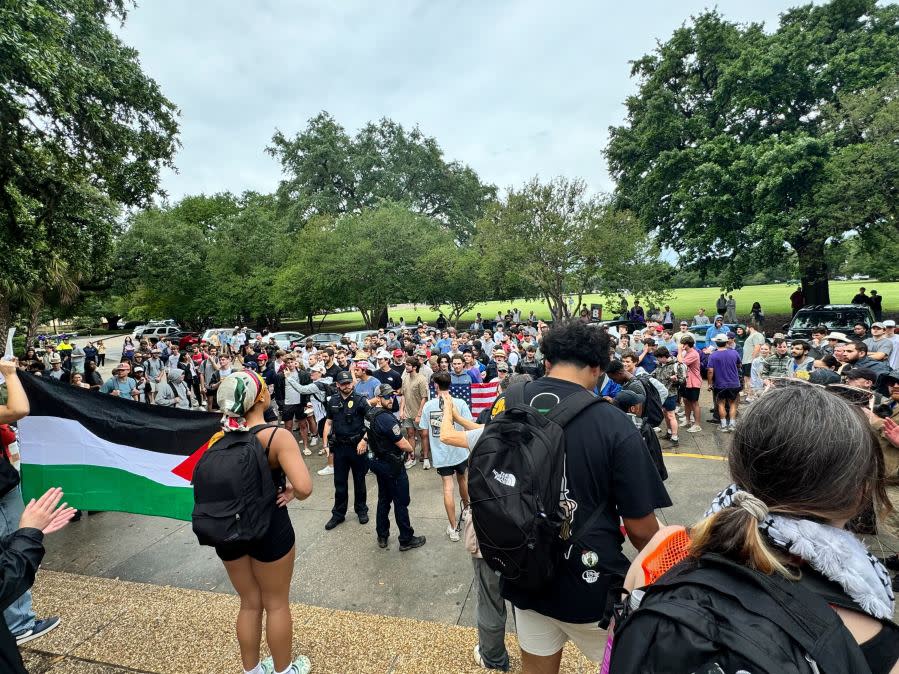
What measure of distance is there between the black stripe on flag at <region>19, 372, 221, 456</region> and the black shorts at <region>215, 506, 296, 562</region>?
7.36 ft

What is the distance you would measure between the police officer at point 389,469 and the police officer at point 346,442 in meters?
0.39

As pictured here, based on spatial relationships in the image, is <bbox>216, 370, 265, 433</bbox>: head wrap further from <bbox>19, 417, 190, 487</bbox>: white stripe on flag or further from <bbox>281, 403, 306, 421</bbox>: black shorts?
<bbox>281, 403, 306, 421</bbox>: black shorts

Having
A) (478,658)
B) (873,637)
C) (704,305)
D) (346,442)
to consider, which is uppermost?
(873,637)

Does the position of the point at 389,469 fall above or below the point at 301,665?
above

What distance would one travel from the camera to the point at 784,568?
0.98m

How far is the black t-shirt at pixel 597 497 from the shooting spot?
193 cm

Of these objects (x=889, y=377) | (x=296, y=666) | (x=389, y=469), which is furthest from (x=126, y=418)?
(x=889, y=377)

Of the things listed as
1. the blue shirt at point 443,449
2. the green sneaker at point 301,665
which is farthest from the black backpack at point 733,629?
the blue shirt at point 443,449

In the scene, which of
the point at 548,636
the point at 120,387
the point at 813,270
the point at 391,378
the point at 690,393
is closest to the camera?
the point at 548,636

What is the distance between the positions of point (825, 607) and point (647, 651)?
0.37 metres

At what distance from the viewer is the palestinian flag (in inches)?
183

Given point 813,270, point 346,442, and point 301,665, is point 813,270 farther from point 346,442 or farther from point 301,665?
point 301,665

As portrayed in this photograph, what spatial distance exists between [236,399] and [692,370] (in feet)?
27.1

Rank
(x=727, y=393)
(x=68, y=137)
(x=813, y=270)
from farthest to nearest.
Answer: (x=813, y=270) → (x=68, y=137) → (x=727, y=393)
